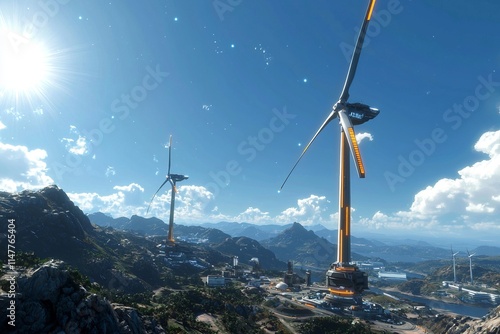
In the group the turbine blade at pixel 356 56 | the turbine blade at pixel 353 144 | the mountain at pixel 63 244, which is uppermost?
the turbine blade at pixel 356 56

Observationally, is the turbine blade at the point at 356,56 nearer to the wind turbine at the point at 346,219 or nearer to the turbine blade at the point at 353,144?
the wind turbine at the point at 346,219

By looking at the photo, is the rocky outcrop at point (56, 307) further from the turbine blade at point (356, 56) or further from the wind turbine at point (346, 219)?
the turbine blade at point (356, 56)

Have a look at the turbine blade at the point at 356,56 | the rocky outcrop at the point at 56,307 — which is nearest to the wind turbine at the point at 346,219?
the turbine blade at the point at 356,56

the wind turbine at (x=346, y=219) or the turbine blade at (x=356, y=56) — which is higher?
the turbine blade at (x=356, y=56)

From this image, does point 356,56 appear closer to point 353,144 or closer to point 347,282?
point 353,144

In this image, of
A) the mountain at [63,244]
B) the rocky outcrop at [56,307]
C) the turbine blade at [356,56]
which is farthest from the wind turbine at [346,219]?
the mountain at [63,244]

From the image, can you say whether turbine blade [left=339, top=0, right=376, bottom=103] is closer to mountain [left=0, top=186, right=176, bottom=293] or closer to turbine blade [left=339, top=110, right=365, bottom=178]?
turbine blade [left=339, top=110, right=365, bottom=178]

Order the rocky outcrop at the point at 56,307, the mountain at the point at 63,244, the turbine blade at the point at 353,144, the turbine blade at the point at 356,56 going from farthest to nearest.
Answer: the mountain at the point at 63,244, the turbine blade at the point at 356,56, the turbine blade at the point at 353,144, the rocky outcrop at the point at 56,307

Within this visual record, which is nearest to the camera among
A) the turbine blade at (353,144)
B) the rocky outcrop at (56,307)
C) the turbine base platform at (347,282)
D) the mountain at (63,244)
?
the rocky outcrop at (56,307)

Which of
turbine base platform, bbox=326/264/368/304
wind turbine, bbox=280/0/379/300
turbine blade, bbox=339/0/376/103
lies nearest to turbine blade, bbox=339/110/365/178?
wind turbine, bbox=280/0/379/300

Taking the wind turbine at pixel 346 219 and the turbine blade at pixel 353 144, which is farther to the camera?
the wind turbine at pixel 346 219

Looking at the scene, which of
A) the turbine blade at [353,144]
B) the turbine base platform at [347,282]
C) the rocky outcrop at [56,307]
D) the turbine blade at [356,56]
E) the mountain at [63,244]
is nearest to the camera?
the rocky outcrop at [56,307]
